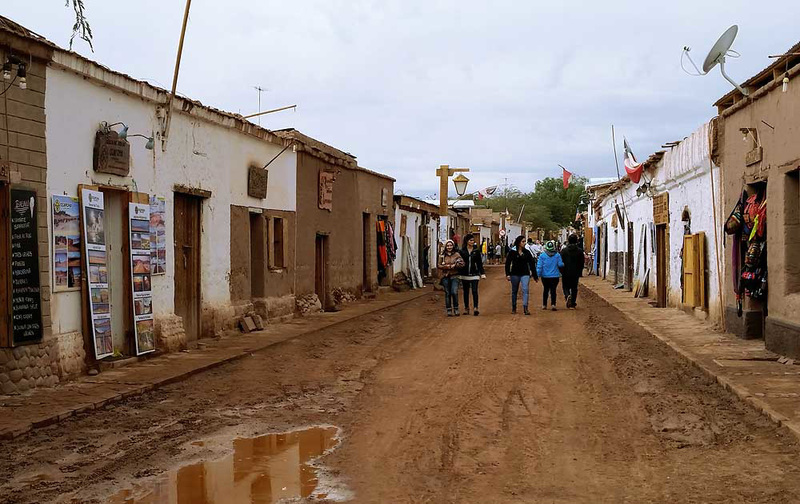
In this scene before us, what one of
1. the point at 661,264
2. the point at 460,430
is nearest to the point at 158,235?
the point at 460,430

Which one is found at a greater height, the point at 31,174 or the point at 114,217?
the point at 31,174

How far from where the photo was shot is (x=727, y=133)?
44.9 ft

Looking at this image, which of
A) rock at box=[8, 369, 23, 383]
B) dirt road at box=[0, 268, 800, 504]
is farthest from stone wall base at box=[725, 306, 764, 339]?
rock at box=[8, 369, 23, 383]

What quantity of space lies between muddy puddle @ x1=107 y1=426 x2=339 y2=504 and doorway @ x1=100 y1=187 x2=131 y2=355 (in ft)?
15.8

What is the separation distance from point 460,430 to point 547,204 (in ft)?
290

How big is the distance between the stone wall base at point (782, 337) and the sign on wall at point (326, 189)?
36.5ft

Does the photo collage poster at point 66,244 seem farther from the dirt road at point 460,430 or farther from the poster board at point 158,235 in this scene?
the poster board at point 158,235

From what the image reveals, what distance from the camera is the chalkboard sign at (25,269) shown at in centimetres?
877

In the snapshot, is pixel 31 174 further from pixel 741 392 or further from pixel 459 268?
pixel 459 268

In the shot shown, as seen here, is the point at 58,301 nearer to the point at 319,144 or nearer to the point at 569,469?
the point at 569,469

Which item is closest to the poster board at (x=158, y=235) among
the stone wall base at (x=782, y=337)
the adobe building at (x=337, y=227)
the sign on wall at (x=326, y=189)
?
the adobe building at (x=337, y=227)

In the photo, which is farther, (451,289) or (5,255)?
(451,289)

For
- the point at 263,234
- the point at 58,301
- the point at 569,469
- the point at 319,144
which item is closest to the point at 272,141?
the point at 263,234

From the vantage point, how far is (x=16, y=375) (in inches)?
341
